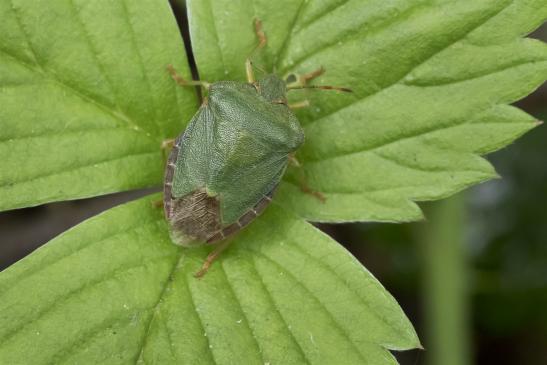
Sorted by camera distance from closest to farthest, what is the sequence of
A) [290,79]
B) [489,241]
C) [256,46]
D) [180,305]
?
[180,305]
[256,46]
[290,79]
[489,241]

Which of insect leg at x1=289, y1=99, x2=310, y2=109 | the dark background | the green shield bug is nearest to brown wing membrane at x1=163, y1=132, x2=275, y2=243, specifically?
the green shield bug

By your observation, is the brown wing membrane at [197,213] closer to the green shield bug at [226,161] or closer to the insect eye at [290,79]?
the green shield bug at [226,161]

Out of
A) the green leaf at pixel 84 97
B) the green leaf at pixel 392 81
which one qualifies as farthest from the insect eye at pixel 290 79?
the green leaf at pixel 84 97

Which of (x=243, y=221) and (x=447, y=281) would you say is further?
(x=447, y=281)

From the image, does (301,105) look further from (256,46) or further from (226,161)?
(226,161)

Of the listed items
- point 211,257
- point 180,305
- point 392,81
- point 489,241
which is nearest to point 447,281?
point 489,241
